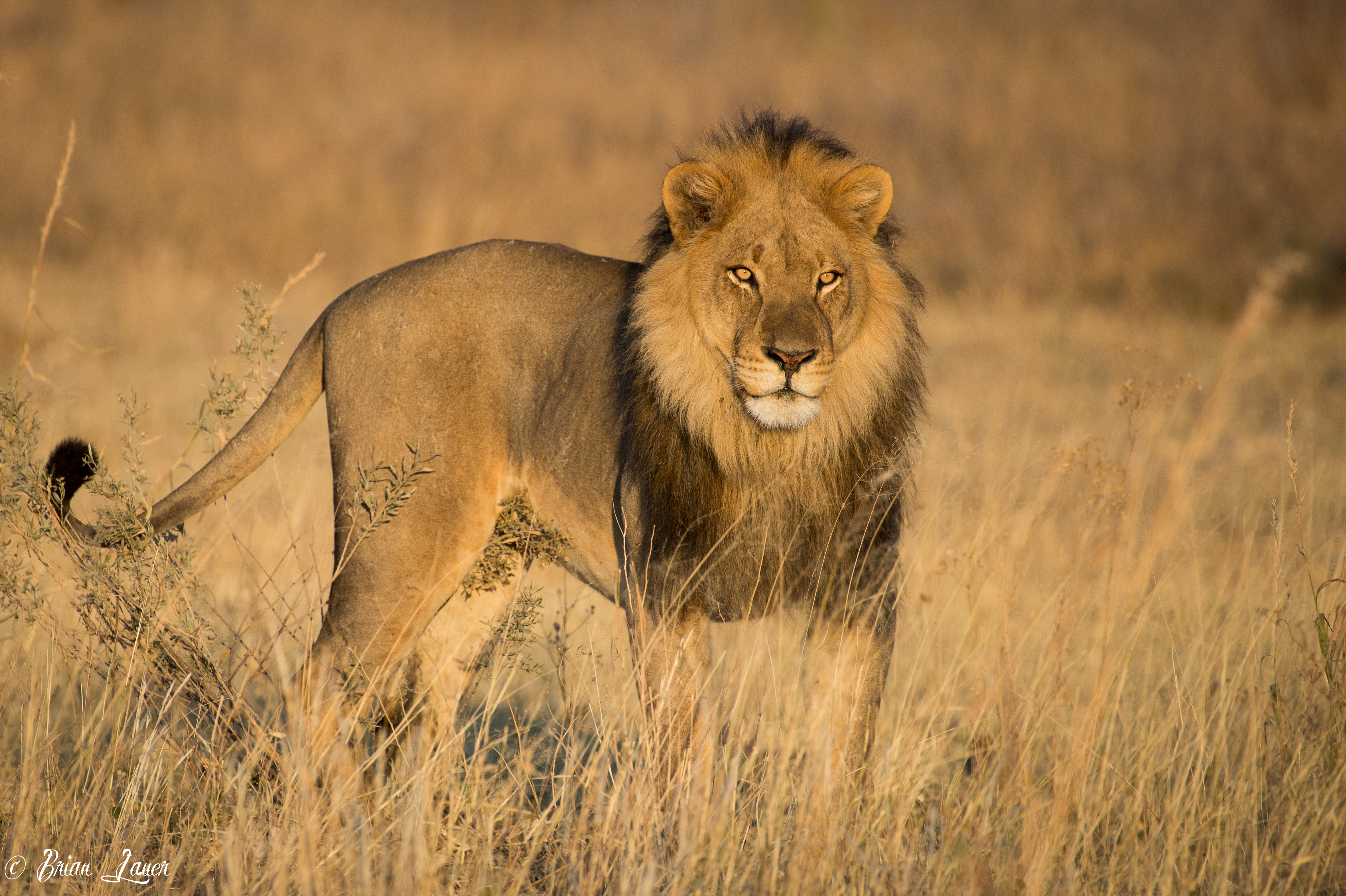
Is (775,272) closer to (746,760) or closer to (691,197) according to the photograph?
(691,197)

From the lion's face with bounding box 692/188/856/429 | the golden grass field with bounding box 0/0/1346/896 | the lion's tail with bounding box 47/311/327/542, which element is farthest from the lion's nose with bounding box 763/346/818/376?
the lion's tail with bounding box 47/311/327/542

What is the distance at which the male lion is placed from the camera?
128 inches

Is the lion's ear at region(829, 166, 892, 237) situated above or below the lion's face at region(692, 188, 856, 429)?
above

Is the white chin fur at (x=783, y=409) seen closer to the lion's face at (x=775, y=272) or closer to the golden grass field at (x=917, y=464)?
the lion's face at (x=775, y=272)

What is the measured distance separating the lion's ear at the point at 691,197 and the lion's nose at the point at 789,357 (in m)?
0.56

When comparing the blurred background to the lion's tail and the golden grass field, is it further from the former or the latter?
the lion's tail

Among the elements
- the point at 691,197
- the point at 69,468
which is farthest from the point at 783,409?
the point at 69,468

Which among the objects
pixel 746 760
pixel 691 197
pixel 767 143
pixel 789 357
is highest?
pixel 767 143

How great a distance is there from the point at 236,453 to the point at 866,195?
221 centimetres

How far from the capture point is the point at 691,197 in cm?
338

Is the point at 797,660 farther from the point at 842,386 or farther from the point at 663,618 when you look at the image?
the point at 842,386

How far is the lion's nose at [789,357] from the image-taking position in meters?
3.00

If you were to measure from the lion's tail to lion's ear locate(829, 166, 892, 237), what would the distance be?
149 centimetres

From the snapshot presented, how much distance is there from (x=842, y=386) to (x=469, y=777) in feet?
5.08
